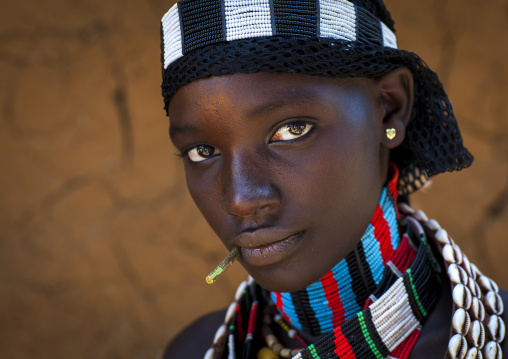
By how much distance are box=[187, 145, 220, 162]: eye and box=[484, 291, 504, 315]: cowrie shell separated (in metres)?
0.88

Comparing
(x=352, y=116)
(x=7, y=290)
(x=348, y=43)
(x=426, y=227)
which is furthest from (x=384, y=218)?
(x=7, y=290)

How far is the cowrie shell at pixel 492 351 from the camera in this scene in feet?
4.95

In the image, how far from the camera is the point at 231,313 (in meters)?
1.96

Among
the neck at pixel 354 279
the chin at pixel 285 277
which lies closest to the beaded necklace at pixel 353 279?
the neck at pixel 354 279

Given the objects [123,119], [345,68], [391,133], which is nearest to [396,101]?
[391,133]

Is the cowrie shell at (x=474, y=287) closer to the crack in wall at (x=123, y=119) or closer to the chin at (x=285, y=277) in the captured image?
the chin at (x=285, y=277)

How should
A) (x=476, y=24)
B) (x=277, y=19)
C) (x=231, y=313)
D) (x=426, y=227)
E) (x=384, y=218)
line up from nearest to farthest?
1. (x=277, y=19)
2. (x=384, y=218)
3. (x=426, y=227)
4. (x=231, y=313)
5. (x=476, y=24)

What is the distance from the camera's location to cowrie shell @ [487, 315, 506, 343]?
61.0 inches

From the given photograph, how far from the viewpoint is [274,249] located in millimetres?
1480

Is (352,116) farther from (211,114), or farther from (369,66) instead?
(211,114)

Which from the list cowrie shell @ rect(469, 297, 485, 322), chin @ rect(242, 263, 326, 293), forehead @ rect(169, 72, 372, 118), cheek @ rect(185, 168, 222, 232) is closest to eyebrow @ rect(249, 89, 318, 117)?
forehead @ rect(169, 72, 372, 118)

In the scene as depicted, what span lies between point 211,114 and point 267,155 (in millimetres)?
180

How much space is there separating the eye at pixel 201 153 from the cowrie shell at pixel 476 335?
2.71 ft

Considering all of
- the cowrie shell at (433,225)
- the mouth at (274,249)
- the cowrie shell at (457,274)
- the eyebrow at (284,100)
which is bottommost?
the cowrie shell at (457,274)
